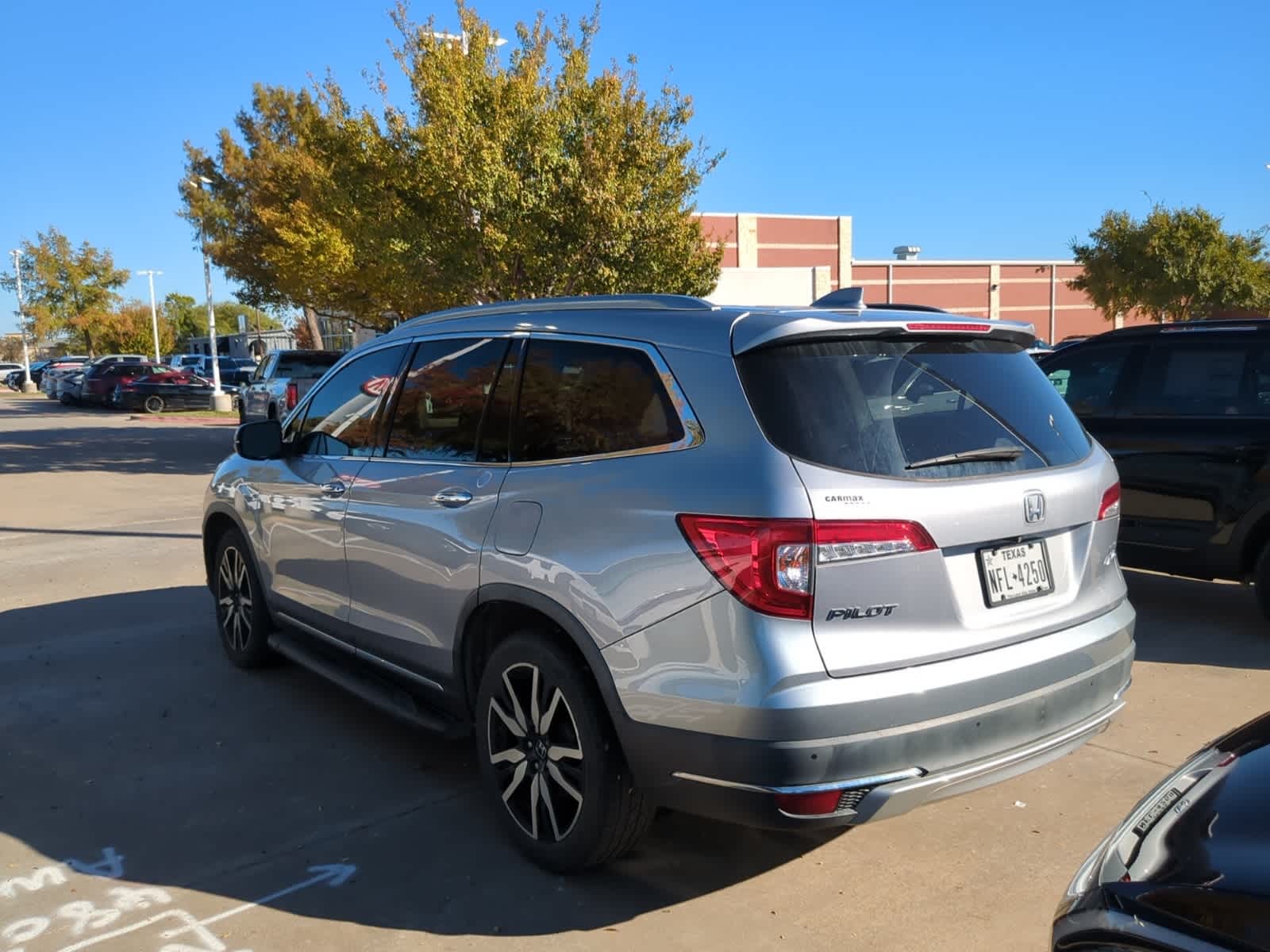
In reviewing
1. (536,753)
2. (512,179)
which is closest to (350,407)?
(536,753)

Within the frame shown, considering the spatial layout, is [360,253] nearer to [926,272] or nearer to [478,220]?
[478,220]

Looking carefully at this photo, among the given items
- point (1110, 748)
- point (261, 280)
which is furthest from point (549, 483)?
point (261, 280)

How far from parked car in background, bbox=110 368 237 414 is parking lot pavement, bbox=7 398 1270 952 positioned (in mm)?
32185

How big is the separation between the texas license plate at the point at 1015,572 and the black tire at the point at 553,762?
124 cm

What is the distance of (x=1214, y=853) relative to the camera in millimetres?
2045

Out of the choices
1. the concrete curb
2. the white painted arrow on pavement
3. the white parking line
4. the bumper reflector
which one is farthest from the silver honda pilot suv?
the concrete curb

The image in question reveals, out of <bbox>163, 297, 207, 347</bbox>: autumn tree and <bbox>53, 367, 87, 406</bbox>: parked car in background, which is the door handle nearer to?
<bbox>53, 367, 87, 406</bbox>: parked car in background

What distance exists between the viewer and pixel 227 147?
34.2 meters

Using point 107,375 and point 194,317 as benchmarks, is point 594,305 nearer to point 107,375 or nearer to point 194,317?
point 107,375

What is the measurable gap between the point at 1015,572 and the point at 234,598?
14.5ft

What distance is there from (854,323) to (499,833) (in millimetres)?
2271

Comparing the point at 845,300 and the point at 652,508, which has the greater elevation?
the point at 845,300

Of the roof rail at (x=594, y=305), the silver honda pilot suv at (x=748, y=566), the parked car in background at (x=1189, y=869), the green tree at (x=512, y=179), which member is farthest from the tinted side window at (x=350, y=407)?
the green tree at (x=512, y=179)

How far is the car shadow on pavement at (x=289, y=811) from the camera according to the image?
364cm
